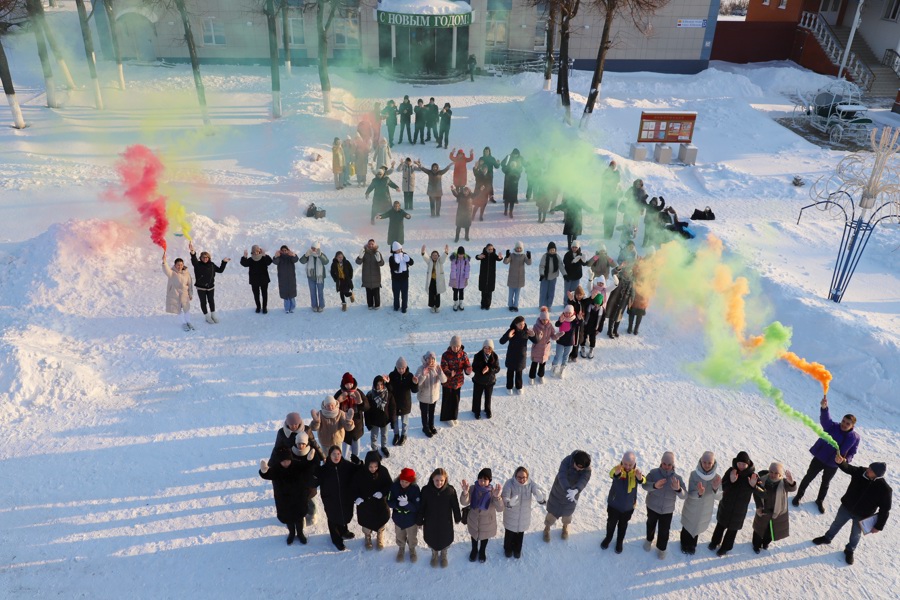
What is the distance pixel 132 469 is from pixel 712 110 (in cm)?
2266

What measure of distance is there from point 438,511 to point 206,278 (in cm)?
640

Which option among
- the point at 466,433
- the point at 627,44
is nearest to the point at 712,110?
the point at 627,44

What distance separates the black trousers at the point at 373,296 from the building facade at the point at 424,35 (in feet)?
62.8

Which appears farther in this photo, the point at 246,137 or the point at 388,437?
the point at 246,137

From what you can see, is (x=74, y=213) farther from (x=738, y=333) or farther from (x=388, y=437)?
(x=738, y=333)

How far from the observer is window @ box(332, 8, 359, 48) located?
28.8 meters

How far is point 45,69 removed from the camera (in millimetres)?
20578

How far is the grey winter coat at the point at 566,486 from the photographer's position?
6910mm

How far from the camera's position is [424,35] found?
93.6ft

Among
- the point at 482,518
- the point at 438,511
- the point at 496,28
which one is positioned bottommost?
the point at 482,518

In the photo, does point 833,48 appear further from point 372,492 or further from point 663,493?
point 372,492

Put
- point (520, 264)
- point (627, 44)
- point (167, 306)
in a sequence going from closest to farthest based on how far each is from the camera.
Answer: point (167, 306) < point (520, 264) < point (627, 44)

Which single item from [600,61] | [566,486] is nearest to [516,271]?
[566,486]

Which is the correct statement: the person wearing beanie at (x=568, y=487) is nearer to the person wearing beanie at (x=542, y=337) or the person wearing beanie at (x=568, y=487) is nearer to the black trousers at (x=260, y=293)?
the person wearing beanie at (x=542, y=337)
